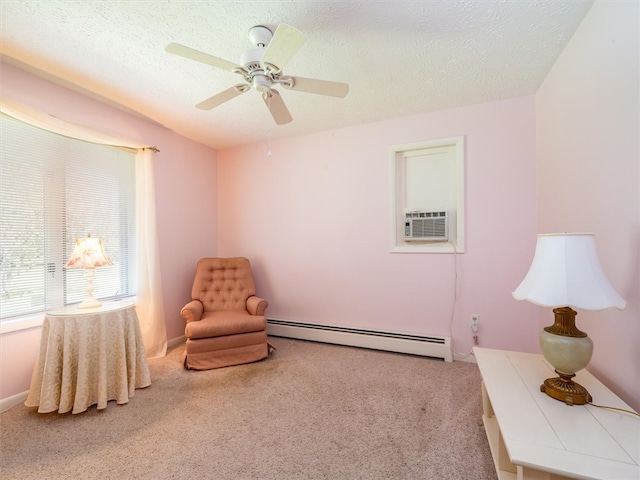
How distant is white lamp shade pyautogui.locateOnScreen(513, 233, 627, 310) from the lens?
109cm

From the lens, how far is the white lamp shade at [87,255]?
1.99 metres

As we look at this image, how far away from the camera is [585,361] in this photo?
1146 millimetres

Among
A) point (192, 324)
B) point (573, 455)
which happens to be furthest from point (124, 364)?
point (573, 455)

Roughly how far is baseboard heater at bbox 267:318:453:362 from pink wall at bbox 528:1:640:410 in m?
1.21

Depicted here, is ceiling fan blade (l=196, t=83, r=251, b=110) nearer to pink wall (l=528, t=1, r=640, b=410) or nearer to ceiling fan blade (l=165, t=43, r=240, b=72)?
ceiling fan blade (l=165, t=43, r=240, b=72)

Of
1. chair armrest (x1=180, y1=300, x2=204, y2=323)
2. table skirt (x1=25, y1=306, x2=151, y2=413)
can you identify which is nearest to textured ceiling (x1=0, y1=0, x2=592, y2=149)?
table skirt (x1=25, y1=306, x2=151, y2=413)

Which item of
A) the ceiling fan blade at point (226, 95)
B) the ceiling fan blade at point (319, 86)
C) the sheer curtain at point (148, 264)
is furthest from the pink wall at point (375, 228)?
the ceiling fan blade at point (226, 95)

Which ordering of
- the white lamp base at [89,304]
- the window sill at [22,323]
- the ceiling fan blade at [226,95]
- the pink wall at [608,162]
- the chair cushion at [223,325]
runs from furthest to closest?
the chair cushion at [223,325] < the white lamp base at [89,304] < the window sill at [22,323] < the ceiling fan blade at [226,95] < the pink wall at [608,162]

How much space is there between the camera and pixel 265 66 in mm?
1480

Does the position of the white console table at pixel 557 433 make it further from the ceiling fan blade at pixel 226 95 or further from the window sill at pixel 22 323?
the window sill at pixel 22 323

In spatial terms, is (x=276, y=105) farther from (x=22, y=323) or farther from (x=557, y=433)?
(x=22, y=323)

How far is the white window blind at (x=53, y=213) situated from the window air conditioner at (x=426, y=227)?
2.84 metres

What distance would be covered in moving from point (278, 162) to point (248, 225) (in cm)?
89

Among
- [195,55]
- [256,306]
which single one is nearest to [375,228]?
[256,306]
